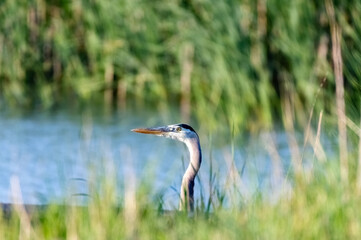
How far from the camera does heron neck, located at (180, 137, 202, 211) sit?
5438 millimetres

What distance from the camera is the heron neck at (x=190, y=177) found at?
544 centimetres

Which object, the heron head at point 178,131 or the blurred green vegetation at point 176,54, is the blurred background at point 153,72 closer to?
the blurred green vegetation at point 176,54

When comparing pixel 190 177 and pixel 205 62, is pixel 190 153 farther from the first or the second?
pixel 205 62

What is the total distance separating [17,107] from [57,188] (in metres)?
4.11

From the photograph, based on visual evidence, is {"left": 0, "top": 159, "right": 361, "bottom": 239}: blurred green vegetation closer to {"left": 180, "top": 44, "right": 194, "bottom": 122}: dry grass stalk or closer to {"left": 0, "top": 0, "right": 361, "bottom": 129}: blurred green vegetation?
{"left": 0, "top": 0, "right": 361, "bottom": 129}: blurred green vegetation

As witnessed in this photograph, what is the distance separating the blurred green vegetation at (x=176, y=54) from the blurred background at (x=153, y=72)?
13 millimetres

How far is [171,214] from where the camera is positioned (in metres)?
5.27

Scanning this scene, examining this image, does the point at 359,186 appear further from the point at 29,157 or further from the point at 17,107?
the point at 17,107

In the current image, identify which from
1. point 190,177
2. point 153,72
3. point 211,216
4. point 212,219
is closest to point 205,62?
point 153,72

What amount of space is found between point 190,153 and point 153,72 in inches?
246

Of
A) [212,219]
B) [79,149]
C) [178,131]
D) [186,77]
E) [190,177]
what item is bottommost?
[212,219]

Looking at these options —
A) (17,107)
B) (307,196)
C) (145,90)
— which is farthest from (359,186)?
(17,107)

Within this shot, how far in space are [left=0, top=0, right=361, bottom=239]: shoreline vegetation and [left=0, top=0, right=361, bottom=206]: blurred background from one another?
2 centimetres

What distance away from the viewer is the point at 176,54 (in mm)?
12266
